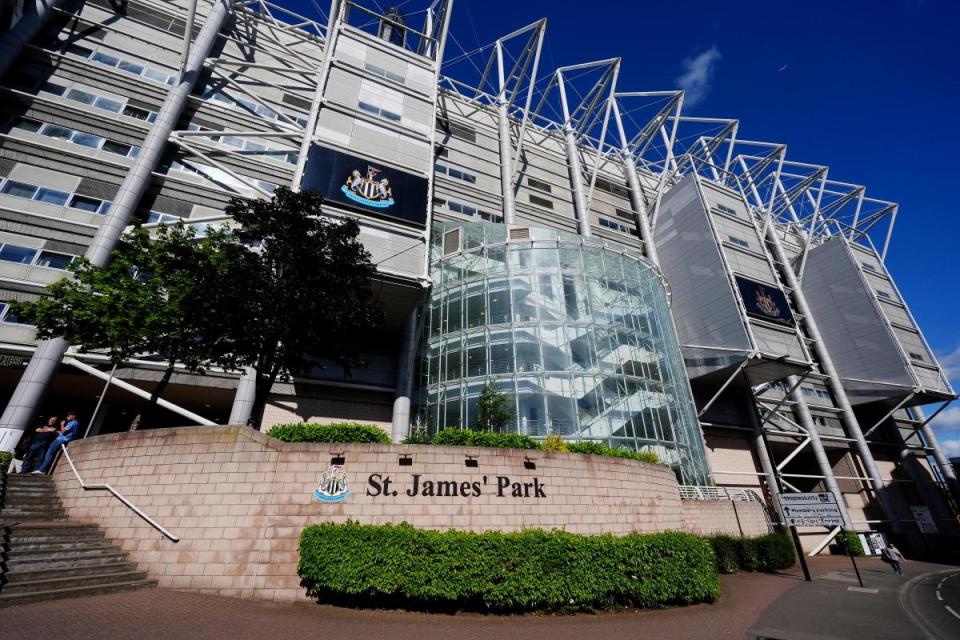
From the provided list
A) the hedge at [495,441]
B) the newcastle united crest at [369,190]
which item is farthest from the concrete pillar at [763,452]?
the newcastle united crest at [369,190]

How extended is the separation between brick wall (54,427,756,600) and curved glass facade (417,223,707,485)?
7.42 m

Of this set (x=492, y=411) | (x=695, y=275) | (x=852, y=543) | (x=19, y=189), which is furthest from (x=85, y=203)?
(x=852, y=543)

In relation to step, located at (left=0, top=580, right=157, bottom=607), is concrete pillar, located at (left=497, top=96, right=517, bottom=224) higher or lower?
higher

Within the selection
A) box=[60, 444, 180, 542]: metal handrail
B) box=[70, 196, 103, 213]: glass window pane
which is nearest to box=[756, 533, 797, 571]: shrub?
box=[60, 444, 180, 542]: metal handrail

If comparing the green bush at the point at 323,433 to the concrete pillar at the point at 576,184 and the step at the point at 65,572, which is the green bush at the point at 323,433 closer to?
the step at the point at 65,572

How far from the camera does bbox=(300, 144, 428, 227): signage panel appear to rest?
71.9ft

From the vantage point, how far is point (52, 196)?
21516mm

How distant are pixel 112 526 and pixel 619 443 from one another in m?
19.1

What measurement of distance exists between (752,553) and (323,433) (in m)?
22.1

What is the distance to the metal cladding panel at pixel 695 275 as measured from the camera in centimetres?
3331

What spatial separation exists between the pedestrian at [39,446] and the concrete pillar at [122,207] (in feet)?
13.4

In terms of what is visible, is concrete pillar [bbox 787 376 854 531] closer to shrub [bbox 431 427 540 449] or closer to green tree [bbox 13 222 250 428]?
shrub [bbox 431 427 540 449]

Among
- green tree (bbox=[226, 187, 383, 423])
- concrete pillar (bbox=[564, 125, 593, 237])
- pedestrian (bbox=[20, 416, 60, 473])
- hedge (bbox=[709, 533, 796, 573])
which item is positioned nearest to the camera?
green tree (bbox=[226, 187, 383, 423])

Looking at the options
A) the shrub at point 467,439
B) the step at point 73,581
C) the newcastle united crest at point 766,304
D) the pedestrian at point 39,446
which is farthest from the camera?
the newcastle united crest at point 766,304
